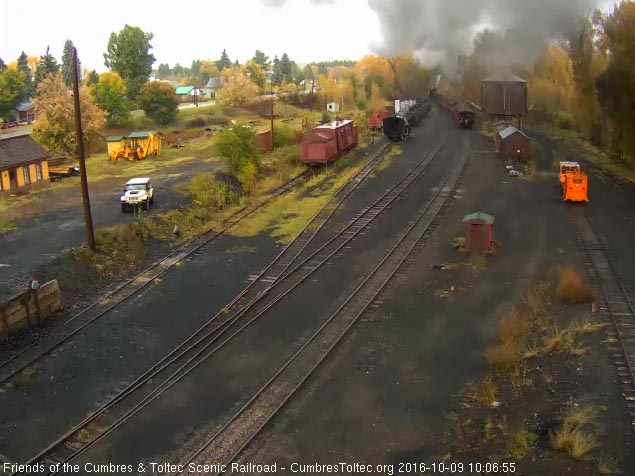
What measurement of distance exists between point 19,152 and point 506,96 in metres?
40.5

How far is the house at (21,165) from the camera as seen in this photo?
31.2 meters

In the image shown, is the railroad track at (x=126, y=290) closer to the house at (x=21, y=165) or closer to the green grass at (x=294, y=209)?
the green grass at (x=294, y=209)

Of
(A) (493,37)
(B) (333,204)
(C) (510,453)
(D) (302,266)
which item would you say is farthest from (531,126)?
(C) (510,453)

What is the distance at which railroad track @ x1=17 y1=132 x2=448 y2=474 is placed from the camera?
11209mm

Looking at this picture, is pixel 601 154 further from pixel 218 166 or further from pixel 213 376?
pixel 213 376

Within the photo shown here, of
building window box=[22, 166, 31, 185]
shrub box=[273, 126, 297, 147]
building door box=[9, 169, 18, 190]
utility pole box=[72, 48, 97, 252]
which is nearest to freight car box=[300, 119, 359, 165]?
shrub box=[273, 126, 297, 147]

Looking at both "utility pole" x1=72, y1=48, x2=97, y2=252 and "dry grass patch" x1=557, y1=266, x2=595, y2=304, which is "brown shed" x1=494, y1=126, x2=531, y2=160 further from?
"utility pole" x1=72, y1=48, x2=97, y2=252

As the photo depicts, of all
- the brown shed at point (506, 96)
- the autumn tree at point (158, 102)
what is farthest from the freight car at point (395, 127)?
the autumn tree at point (158, 102)

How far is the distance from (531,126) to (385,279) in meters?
53.8

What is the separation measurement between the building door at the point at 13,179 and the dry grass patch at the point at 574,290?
2682 centimetres

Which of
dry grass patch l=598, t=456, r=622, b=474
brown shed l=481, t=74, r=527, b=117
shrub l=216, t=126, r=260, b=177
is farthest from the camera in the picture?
brown shed l=481, t=74, r=527, b=117

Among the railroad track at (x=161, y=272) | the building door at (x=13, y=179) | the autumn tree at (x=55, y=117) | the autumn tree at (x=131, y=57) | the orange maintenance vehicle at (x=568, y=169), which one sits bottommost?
the railroad track at (x=161, y=272)

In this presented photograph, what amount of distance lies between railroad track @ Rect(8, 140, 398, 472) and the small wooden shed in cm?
598

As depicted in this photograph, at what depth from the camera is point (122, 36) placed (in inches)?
3314
